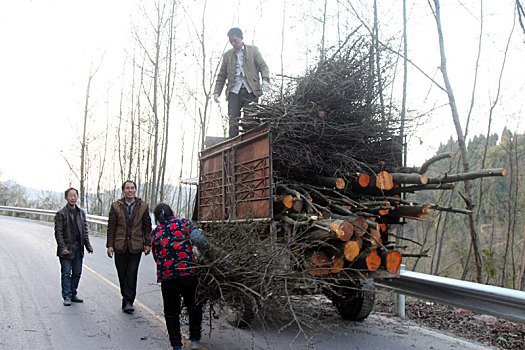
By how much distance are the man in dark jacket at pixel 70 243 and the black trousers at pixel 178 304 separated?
283cm

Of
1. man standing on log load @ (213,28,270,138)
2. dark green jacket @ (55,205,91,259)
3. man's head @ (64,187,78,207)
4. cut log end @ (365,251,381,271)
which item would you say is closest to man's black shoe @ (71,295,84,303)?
dark green jacket @ (55,205,91,259)

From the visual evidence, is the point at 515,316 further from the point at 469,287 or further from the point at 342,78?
the point at 342,78

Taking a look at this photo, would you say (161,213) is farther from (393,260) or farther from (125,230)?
(393,260)

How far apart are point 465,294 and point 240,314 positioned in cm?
272


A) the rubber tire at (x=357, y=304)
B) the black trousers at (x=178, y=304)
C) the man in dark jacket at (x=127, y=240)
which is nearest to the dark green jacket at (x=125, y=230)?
the man in dark jacket at (x=127, y=240)

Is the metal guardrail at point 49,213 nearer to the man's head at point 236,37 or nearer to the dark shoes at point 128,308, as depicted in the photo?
the man's head at point 236,37

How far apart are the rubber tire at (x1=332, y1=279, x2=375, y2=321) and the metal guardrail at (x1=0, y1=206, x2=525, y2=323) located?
0.37 meters

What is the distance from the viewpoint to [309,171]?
255 inches

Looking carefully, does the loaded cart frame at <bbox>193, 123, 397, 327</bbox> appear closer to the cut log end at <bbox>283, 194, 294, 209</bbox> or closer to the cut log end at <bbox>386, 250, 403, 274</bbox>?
the cut log end at <bbox>386, 250, 403, 274</bbox>

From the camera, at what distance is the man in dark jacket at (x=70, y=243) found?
265 inches

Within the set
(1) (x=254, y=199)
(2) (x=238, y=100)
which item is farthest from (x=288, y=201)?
(2) (x=238, y=100)

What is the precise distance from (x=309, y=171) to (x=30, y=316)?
437cm

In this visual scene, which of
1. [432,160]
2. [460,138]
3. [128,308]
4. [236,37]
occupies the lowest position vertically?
[128,308]

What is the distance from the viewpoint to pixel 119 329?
5.48 m
